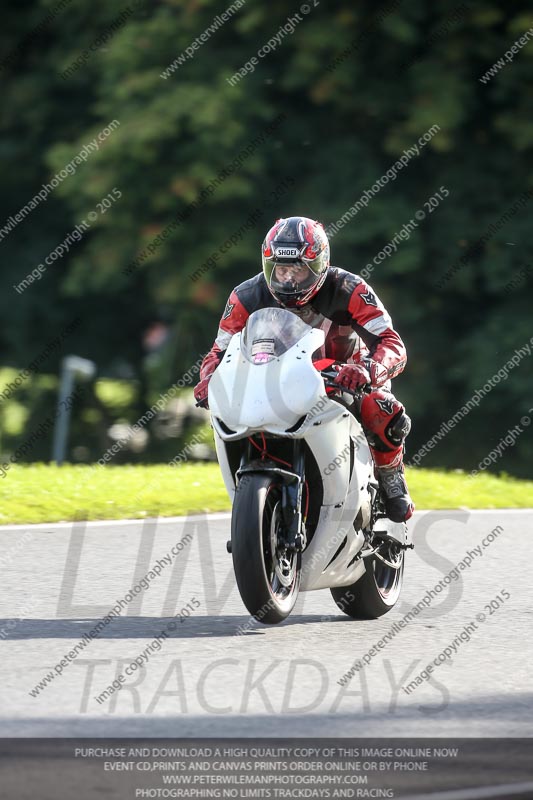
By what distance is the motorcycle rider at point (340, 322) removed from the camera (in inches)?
274

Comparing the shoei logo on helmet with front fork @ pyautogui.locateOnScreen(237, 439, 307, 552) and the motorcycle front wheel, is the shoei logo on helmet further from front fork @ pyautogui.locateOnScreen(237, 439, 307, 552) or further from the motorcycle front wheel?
the motorcycle front wheel

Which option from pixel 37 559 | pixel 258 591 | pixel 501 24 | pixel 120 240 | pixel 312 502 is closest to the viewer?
pixel 258 591

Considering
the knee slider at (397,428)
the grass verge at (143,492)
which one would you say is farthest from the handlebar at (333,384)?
the grass verge at (143,492)

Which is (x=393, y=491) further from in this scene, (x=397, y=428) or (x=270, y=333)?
(x=270, y=333)

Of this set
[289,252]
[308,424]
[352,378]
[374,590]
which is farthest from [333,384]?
[374,590]

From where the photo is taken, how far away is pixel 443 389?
64.8 ft

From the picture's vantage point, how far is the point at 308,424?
258 inches

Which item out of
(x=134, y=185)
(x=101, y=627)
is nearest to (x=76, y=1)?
(x=134, y=185)

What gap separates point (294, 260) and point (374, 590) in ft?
5.50

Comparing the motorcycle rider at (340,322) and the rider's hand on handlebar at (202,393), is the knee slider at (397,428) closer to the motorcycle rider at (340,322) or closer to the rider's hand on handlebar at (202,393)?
the motorcycle rider at (340,322)

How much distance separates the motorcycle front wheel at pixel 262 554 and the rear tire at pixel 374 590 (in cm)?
69

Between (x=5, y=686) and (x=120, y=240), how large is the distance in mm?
15267

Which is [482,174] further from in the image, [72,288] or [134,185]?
[72,288]

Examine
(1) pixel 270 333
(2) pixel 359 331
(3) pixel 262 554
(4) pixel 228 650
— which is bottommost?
(4) pixel 228 650
